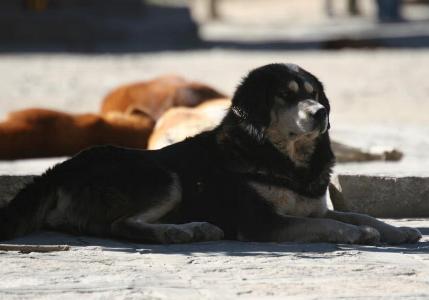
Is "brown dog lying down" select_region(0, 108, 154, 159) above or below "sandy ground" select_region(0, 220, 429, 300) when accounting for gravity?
above

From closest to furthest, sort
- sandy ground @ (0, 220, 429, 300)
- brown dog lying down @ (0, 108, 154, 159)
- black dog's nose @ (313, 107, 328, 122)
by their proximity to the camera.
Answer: sandy ground @ (0, 220, 429, 300) < black dog's nose @ (313, 107, 328, 122) < brown dog lying down @ (0, 108, 154, 159)

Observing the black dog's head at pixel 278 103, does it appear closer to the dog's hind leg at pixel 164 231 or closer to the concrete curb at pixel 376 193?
the dog's hind leg at pixel 164 231

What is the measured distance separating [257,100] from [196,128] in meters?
2.85

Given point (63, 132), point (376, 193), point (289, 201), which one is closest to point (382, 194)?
point (376, 193)

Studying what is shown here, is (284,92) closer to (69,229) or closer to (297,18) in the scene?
(69,229)

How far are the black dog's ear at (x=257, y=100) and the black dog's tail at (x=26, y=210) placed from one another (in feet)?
3.55

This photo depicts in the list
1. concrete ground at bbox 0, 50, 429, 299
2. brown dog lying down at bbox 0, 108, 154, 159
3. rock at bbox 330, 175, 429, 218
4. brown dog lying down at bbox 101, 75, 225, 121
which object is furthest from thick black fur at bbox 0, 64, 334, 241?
brown dog lying down at bbox 101, 75, 225, 121

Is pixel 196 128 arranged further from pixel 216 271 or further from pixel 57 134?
pixel 216 271

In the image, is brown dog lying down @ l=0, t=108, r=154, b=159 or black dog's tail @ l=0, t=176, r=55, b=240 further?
brown dog lying down @ l=0, t=108, r=154, b=159

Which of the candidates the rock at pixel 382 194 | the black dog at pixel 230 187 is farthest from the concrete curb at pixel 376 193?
the black dog at pixel 230 187

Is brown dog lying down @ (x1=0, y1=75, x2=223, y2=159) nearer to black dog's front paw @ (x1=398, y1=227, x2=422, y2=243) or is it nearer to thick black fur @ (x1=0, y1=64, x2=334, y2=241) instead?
thick black fur @ (x1=0, y1=64, x2=334, y2=241)

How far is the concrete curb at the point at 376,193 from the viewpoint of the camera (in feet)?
22.5

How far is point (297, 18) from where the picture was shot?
102ft

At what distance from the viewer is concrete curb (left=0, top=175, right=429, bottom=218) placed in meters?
6.87
